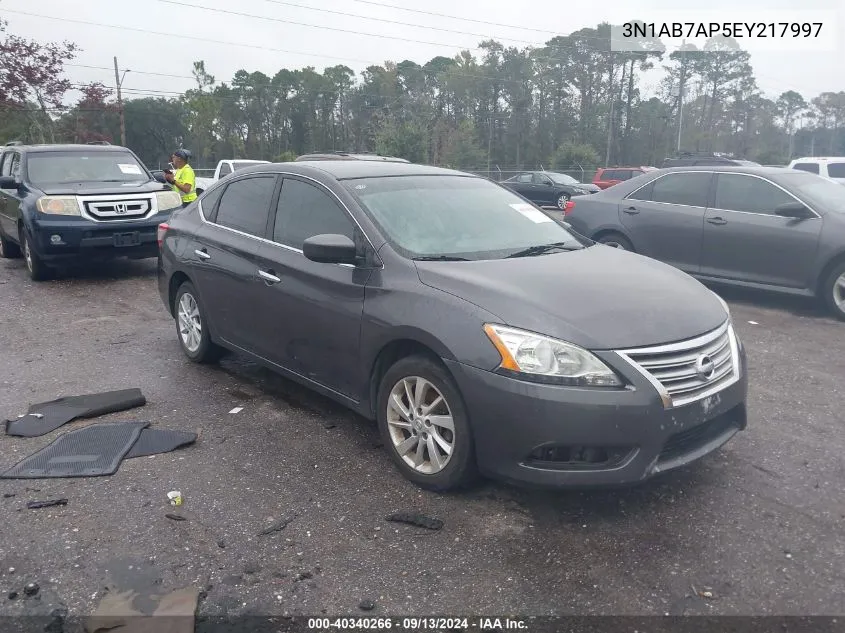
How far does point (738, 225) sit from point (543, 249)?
476 cm

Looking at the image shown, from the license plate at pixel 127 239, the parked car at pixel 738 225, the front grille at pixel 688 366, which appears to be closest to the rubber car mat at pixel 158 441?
the front grille at pixel 688 366

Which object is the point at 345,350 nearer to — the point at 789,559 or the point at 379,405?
the point at 379,405

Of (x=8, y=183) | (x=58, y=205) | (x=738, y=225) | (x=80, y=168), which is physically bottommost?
(x=738, y=225)

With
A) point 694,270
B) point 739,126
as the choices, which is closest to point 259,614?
point 694,270

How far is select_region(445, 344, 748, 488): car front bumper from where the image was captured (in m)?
3.21

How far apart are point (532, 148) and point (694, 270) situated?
175 ft

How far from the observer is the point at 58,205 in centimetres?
934

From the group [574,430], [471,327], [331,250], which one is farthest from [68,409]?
[574,430]

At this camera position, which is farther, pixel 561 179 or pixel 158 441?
pixel 561 179

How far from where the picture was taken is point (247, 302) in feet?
16.4

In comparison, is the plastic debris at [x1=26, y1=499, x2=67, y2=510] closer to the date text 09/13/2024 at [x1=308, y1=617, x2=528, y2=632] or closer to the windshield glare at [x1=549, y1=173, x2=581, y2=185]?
the date text 09/13/2024 at [x1=308, y1=617, x2=528, y2=632]

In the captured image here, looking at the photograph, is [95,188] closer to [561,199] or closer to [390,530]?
[390,530]

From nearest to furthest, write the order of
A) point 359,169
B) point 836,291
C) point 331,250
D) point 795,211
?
point 331,250
point 359,169
point 836,291
point 795,211

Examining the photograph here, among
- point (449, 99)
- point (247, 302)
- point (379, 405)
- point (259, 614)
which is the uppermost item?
point (449, 99)
